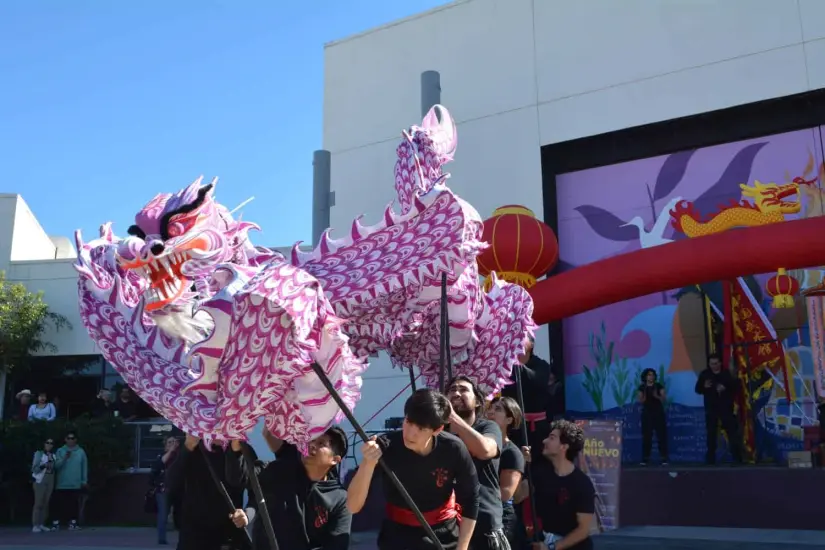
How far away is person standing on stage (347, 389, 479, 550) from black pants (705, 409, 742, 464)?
7264 millimetres

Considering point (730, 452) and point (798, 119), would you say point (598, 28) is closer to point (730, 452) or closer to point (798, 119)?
point (798, 119)

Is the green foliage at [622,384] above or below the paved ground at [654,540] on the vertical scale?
above

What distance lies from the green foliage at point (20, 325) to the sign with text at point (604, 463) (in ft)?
40.8

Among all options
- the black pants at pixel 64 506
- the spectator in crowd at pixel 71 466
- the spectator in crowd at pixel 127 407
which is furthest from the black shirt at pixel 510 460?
the black pants at pixel 64 506

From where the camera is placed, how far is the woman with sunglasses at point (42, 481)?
35.3 ft

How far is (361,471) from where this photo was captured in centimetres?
297

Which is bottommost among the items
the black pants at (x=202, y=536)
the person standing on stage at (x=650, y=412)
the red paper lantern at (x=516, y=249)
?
the black pants at (x=202, y=536)

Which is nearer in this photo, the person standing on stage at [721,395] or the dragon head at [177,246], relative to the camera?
the dragon head at [177,246]

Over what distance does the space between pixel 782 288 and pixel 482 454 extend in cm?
720

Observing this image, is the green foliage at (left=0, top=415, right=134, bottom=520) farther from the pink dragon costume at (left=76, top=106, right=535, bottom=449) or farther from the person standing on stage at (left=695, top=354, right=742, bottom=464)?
the pink dragon costume at (left=76, top=106, right=535, bottom=449)

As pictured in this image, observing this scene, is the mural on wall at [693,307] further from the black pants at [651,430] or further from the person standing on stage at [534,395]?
the person standing on stage at [534,395]

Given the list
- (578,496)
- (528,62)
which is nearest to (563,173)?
(528,62)

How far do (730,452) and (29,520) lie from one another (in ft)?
32.3

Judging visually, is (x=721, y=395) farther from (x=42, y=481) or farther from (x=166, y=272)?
(x=42, y=481)
